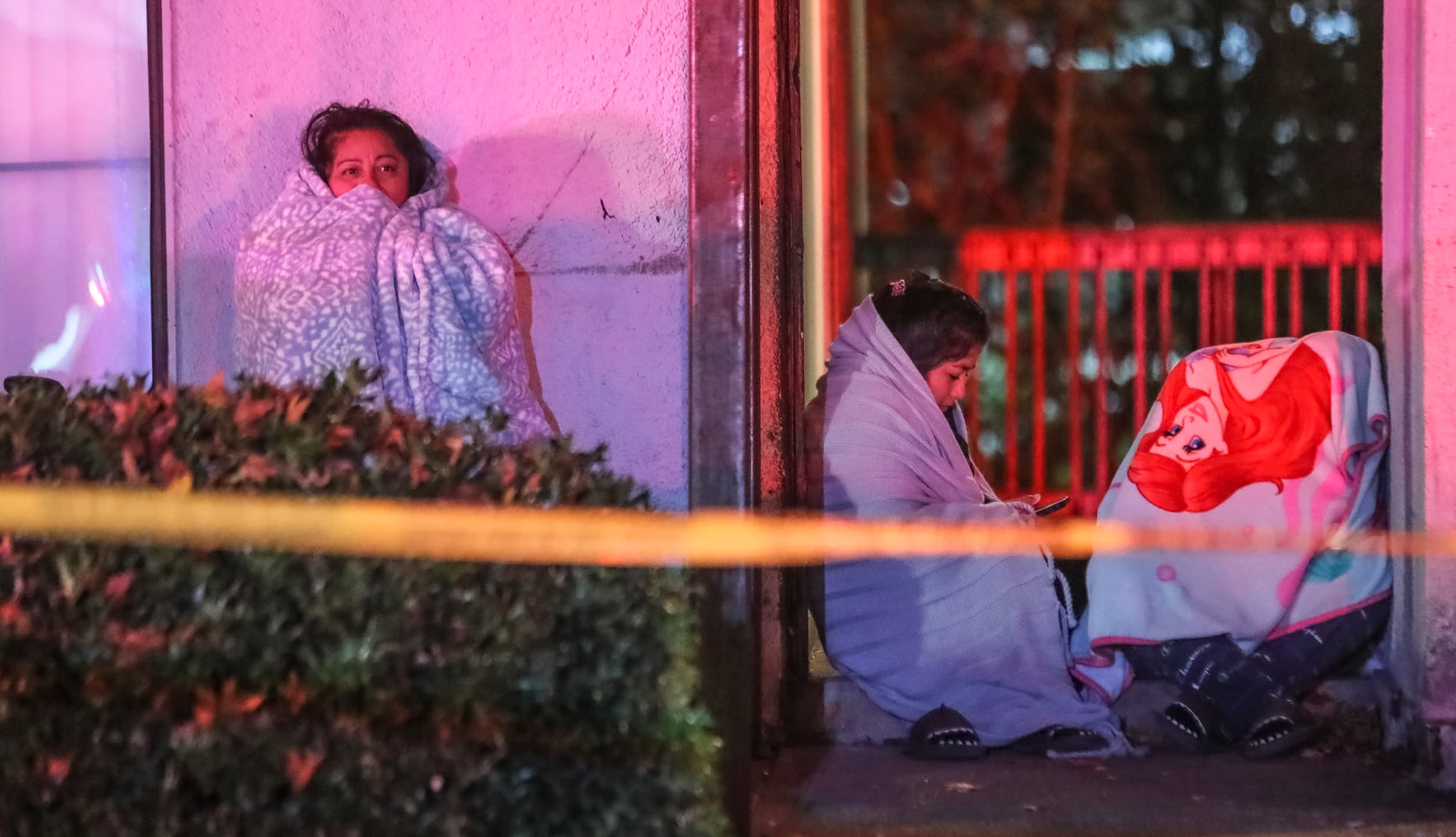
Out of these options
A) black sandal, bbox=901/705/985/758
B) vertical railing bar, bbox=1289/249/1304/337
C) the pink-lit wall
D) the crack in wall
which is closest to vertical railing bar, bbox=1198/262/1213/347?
vertical railing bar, bbox=1289/249/1304/337

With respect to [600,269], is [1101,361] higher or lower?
lower

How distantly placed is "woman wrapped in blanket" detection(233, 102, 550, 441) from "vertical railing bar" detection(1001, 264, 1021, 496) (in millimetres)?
3919

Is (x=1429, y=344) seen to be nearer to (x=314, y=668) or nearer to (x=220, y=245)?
(x=314, y=668)

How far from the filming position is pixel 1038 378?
7.62 meters

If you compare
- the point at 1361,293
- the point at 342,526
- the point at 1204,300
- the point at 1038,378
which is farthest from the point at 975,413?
the point at 342,526

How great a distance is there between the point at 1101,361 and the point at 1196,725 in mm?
3246

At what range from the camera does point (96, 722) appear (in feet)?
6.91

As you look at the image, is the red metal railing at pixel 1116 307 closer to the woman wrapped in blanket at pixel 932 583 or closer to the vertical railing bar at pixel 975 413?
the vertical railing bar at pixel 975 413

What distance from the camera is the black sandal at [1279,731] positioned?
4.39m

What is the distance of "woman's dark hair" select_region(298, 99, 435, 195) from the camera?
4.17 metres

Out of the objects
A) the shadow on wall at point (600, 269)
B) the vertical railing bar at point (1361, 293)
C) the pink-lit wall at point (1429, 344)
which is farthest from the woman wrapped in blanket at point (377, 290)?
the vertical railing bar at point (1361, 293)

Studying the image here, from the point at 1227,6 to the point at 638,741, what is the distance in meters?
7.41

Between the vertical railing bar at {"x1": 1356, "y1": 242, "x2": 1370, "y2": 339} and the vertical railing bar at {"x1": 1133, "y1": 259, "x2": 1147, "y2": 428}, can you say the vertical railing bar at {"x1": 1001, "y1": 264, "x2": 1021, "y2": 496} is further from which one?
the vertical railing bar at {"x1": 1356, "y1": 242, "x2": 1370, "y2": 339}

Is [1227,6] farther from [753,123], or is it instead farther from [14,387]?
[14,387]
